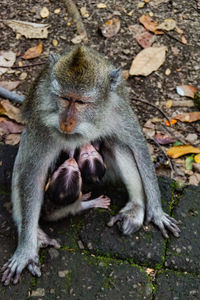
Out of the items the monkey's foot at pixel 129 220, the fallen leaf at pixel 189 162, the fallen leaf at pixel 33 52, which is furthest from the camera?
the fallen leaf at pixel 33 52

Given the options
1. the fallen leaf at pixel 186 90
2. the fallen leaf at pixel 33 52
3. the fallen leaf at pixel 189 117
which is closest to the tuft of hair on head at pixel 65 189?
the fallen leaf at pixel 189 117

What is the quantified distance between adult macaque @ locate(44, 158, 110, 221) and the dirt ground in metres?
1.46

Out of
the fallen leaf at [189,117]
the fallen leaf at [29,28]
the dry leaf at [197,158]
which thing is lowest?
the dry leaf at [197,158]

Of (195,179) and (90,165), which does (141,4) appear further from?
(90,165)

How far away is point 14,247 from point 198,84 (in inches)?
137

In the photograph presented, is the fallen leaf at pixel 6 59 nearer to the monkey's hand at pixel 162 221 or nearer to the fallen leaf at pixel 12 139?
the fallen leaf at pixel 12 139

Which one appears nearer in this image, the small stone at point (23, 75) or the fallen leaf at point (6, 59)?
the small stone at point (23, 75)

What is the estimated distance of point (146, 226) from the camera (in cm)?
448

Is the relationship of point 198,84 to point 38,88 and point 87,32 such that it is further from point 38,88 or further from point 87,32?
point 38,88

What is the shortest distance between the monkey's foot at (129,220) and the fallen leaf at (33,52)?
3204mm

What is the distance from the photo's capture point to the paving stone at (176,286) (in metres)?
3.93

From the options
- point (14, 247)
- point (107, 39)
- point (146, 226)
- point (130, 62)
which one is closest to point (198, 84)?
point (130, 62)

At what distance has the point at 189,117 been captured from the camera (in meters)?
6.01

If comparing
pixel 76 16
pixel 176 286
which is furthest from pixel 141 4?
pixel 176 286
